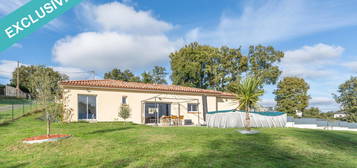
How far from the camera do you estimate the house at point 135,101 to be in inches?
676

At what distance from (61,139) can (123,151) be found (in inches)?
158

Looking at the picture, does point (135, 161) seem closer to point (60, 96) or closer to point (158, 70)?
point (60, 96)

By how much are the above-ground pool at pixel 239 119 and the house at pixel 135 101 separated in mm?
1524

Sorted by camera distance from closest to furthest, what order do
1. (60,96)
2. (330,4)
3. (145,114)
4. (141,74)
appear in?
1. (60,96)
2. (330,4)
3. (145,114)
4. (141,74)

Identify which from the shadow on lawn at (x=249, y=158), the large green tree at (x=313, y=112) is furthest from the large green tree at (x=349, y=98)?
the shadow on lawn at (x=249, y=158)

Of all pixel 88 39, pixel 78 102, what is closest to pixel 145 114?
pixel 78 102

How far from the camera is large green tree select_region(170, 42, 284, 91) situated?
37719 mm

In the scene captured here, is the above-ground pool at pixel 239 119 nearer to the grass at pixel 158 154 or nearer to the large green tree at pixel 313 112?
the grass at pixel 158 154

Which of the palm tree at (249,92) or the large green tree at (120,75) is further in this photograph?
the large green tree at (120,75)

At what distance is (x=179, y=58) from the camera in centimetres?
3919

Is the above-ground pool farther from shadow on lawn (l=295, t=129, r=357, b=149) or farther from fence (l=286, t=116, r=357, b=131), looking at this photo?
fence (l=286, t=116, r=357, b=131)

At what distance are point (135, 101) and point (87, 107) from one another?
14.0 feet

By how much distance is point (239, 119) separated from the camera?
1809cm

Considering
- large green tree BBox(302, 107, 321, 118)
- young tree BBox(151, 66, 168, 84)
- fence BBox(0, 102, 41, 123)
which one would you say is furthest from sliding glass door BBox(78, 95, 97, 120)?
large green tree BBox(302, 107, 321, 118)
